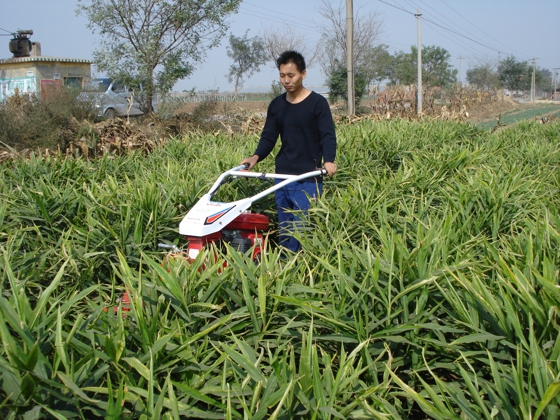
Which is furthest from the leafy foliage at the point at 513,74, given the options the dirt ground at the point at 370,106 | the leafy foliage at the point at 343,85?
the leafy foliage at the point at 343,85

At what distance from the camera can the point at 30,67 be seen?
2044 centimetres

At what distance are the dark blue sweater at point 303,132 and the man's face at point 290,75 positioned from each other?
18 cm

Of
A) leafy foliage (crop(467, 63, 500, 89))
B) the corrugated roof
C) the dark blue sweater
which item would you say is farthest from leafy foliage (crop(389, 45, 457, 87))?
the dark blue sweater

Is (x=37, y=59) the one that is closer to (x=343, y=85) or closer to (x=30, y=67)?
(x=30, y=67)

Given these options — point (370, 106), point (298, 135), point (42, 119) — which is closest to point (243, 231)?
point (298, 135)

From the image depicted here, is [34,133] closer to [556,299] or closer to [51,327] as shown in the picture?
[51,327]

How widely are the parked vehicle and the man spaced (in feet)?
33.4

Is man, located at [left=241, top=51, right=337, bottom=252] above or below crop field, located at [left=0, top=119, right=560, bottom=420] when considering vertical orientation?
above

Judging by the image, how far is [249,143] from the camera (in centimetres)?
830

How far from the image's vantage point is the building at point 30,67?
20172mm

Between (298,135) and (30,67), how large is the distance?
1858 centimetres

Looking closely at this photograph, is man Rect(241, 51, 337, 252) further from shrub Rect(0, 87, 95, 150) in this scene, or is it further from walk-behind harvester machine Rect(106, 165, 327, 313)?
shrub Rect(0, 87, 95, 150)

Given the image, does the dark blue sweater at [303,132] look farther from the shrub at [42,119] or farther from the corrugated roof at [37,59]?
the corrugated roof at [37,59]

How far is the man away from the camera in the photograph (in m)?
4.57
